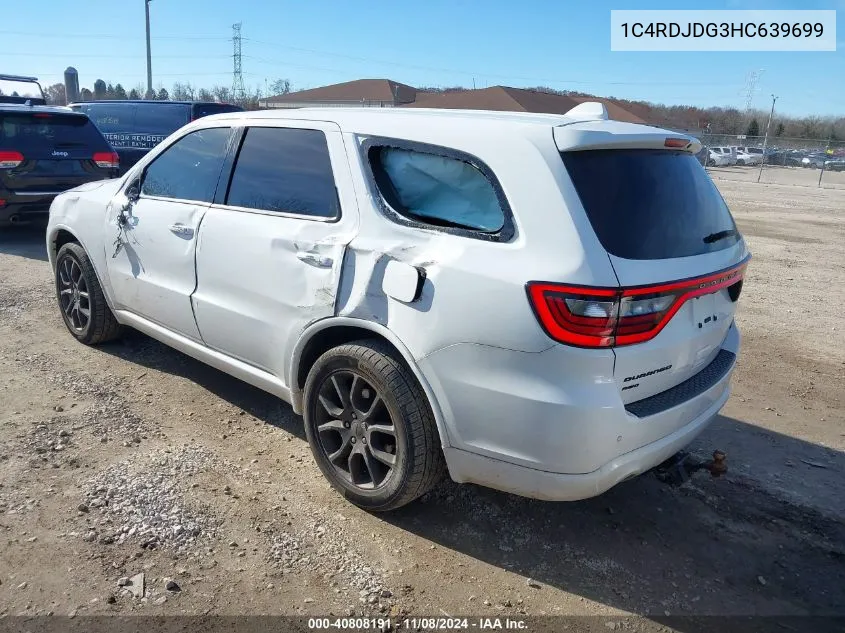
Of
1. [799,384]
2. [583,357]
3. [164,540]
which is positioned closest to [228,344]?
[164,540]

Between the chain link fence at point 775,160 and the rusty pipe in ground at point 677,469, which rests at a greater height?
the chain link fence at point 775,160

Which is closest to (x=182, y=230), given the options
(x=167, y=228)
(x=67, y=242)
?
(x=167, y=228)

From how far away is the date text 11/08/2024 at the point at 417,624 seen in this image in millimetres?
2500

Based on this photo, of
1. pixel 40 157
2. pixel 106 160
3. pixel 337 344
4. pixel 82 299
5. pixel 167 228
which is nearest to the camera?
pixel 337 344

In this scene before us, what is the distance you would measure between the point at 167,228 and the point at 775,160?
5216 centimetres

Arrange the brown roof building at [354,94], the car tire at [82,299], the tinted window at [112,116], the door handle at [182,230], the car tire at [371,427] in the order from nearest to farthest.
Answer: the car tire at [371,427]
the door handle at [182,230]
the car tire at [82,299]
the tinted window at [112,116]
the brown roof building at [354,94]

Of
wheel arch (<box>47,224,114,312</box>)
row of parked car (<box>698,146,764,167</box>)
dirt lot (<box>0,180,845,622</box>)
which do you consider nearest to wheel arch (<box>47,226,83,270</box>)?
wheel arch (<box>47,224,114,312</box>)

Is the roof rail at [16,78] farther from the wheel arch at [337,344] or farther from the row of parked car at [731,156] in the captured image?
the row of parked car at [731,156]

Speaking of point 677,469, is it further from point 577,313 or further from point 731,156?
point 731,156

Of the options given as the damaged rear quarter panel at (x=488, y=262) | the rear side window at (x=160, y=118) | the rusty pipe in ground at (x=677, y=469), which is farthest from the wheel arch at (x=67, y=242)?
the rear side window at (x=160, y=118)

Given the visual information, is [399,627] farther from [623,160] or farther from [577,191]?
[623,160]

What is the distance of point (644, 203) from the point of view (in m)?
2.68

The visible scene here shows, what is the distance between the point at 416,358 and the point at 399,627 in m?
1.03

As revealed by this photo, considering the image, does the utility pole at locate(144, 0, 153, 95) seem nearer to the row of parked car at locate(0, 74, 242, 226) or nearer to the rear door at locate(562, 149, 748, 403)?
the row of parked car at locate(0, 74, 242, 226)
